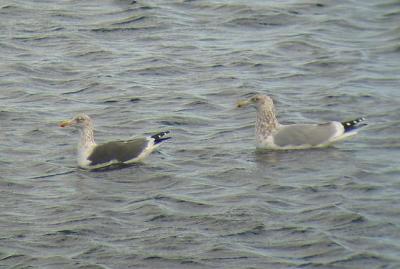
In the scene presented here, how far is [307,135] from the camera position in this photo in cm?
1708

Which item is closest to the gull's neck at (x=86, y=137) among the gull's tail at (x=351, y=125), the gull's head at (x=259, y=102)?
the gull's head at (x=259, y=102)

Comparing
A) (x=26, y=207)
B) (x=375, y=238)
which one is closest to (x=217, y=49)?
(x=26, y=207)

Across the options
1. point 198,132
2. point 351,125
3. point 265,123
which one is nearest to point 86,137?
point 198,132

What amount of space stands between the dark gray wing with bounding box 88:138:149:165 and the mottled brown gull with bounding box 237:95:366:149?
63.9 inches

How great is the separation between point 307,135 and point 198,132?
1772 millimetres

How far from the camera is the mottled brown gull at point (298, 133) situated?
17016mm

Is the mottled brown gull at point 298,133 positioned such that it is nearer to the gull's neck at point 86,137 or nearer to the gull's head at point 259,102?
the gull's head at point 259,102

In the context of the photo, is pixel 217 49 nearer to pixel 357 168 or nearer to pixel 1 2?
pixel 1 2

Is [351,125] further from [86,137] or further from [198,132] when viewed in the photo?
[86,137]

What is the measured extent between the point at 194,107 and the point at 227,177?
3652mm

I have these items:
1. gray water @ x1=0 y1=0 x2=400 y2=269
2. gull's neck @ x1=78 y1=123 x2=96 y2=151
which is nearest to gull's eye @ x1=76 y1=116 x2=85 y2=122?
gull's neck @ x1=78 y1=123 x2=96 y2=151

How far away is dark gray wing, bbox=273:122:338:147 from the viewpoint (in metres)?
17.0

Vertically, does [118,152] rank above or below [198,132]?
above

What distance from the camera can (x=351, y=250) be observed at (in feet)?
43.1
